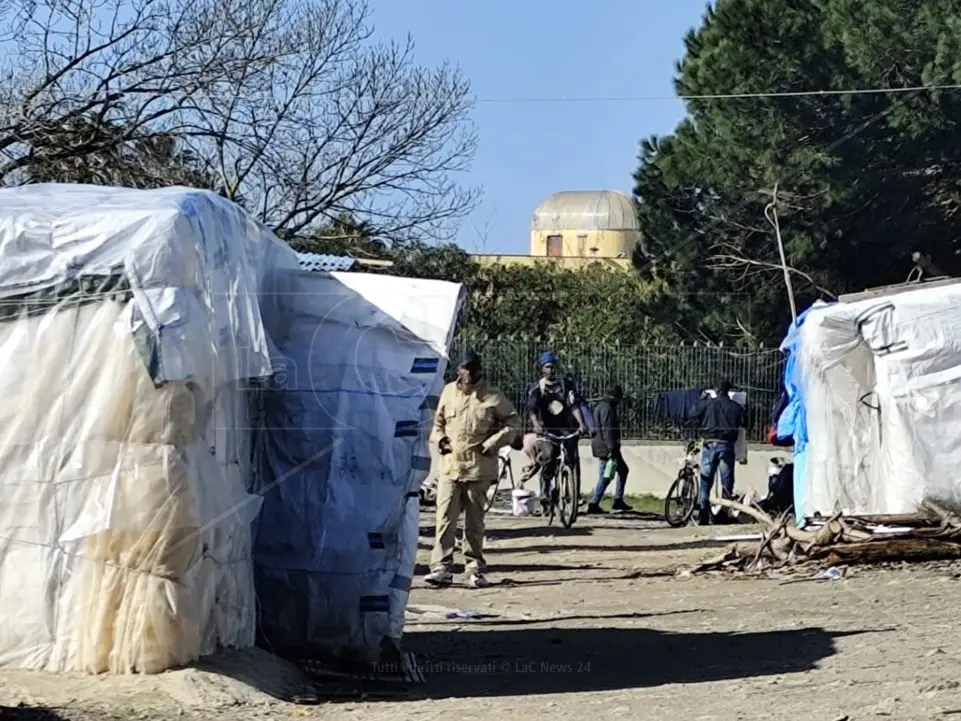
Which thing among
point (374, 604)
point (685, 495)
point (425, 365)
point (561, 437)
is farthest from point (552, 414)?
point (374, 604)

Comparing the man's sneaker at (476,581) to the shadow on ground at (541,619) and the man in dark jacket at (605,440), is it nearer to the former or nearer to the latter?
the shadow on ground at (541,619)

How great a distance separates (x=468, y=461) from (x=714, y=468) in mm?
7104

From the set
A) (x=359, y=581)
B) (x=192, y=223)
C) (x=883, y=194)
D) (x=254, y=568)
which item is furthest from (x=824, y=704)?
(x=883, y=194)

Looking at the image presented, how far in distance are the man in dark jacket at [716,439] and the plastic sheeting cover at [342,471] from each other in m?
10.6

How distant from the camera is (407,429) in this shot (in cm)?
954

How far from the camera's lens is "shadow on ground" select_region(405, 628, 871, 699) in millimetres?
9242

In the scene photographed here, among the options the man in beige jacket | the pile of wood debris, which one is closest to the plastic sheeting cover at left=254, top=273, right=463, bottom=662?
the man in beige jacket

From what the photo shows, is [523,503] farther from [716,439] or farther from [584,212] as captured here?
[584,212]

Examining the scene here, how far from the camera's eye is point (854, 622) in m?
11.3

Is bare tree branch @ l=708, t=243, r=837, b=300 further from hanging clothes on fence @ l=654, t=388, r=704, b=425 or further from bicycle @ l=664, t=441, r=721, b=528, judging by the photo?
bicycle @ l=664, t=441, r=721, b=528

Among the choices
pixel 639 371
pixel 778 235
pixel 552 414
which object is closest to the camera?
pixel 552 414

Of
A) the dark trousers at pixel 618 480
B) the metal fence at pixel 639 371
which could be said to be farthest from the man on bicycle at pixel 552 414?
the metal fence at pixel 639 371

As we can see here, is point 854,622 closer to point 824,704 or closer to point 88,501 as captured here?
point 824,704

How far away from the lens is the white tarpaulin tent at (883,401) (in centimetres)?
1562
